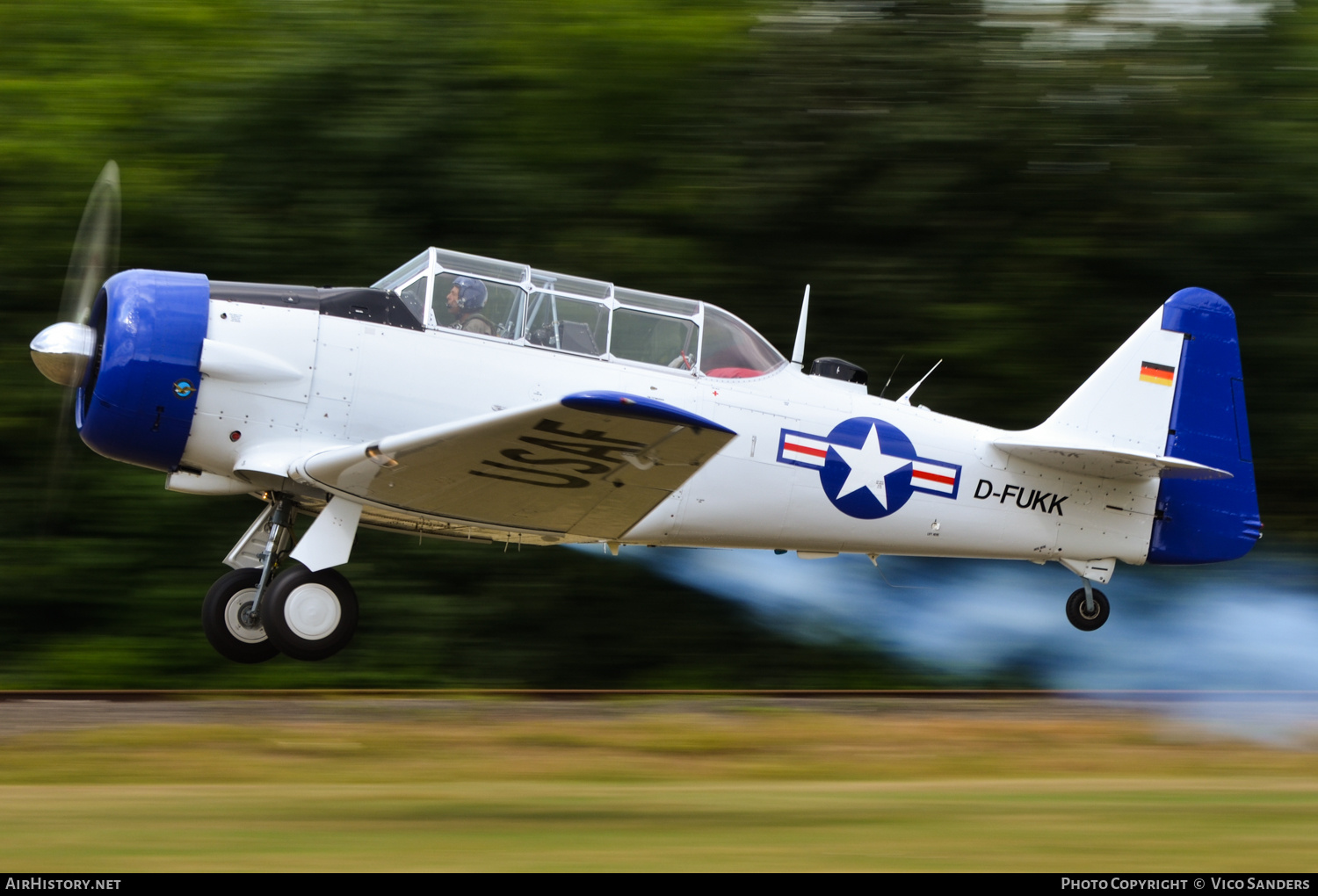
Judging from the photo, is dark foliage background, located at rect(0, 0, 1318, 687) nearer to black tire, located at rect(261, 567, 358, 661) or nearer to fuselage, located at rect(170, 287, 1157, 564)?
fuselage, located at rect(170, 287, 1157, 564)

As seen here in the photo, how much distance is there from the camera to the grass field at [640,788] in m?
4.59

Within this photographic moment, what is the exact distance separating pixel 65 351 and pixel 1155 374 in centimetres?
652

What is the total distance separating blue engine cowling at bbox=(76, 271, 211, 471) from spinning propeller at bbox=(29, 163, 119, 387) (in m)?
0.08

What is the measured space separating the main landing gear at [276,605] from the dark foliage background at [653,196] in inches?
105

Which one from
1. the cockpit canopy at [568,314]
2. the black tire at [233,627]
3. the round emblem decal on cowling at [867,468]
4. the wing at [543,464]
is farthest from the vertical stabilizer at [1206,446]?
the black tire at [233,627]

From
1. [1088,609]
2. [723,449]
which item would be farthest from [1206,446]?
[723,449]

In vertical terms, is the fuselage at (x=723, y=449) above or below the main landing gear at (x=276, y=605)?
above

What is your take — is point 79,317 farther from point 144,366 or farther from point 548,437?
point 548,437

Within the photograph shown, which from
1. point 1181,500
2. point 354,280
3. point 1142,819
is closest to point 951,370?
point 1181,500

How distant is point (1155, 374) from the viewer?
8.40 metres

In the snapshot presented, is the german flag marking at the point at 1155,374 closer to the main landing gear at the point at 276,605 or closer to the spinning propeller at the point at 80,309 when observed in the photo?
the main landing gear at the point at 276,605

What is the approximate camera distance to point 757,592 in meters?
10.4

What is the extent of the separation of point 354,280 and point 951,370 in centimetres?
504

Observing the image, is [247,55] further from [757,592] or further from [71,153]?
[757,592]
